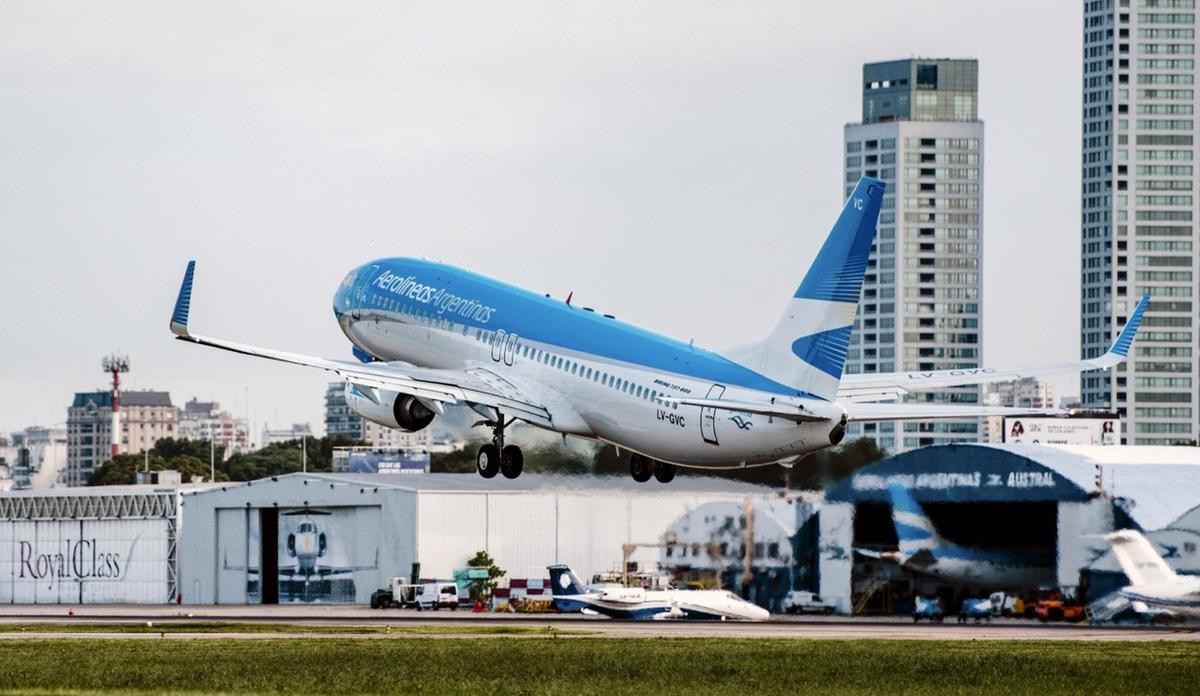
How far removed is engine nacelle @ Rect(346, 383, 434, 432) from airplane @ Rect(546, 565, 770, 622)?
164ft

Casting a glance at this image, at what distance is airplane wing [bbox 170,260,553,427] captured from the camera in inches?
2692

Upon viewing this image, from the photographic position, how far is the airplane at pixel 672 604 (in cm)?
12138

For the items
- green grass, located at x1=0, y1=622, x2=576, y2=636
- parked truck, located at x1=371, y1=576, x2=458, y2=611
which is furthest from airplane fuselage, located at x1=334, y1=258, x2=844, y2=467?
parked truck, located at x1=371, y1=576, x2=458, y2=611

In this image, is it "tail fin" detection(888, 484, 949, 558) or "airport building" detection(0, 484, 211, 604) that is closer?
"tail fin" detection(888, 484, 949, 558)

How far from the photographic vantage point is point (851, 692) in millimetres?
66000

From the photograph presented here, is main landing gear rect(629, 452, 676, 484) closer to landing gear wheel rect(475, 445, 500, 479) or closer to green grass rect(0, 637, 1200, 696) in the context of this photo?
landing gear wheel rect(475, 445, 500, 479)

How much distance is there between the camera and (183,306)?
2689 inches

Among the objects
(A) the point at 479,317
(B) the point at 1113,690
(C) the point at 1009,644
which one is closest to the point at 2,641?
(A) the point at 479,317

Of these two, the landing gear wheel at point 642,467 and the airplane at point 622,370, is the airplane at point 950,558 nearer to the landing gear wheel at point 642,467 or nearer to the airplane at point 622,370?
the airplane at point 622,370

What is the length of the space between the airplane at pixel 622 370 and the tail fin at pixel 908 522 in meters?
47.8

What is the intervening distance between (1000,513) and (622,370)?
57.6m

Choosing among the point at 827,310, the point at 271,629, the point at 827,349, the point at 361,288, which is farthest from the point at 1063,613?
the point at 827,310

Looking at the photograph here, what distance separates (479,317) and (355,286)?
28.6 feet

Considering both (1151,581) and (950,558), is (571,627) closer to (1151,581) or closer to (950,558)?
(950,558)
